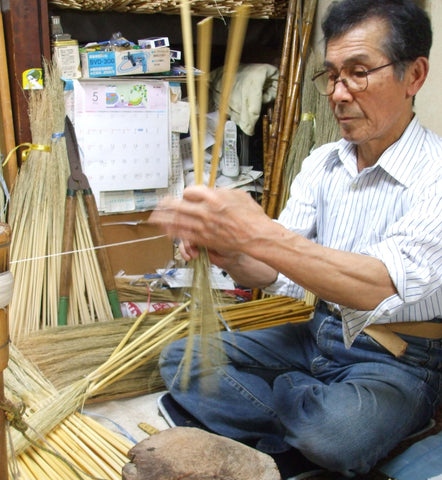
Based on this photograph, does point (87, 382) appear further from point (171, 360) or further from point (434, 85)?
point (434, 85)

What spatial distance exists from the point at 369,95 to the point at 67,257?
1485 millimetres

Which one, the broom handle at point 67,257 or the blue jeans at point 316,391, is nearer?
the blue jeans at point 316,391

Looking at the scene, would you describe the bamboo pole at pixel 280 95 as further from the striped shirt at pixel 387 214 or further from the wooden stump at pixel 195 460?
the wooden stump at pixel 195 460

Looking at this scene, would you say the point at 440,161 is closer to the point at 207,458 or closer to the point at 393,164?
the point at 393,164

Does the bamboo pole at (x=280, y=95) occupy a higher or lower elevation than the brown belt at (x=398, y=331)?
higher

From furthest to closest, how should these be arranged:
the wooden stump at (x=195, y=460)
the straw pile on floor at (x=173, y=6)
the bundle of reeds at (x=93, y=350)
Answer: the straw pile on floor at (x=173, y=6) < the bundle of reeds at (x=93, y=350) < the wooden stump at (x=195, y=460)

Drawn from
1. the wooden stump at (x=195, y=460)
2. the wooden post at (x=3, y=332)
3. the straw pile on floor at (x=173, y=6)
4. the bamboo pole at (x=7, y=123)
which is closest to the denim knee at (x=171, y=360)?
the wooden stump at (x=195, y=460)

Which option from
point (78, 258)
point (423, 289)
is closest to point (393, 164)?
point (423, 289)

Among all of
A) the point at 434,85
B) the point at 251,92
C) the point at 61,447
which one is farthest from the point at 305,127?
the point at 61,447

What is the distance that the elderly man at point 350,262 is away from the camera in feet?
3.80

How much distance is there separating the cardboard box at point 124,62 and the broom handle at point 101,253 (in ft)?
1.97

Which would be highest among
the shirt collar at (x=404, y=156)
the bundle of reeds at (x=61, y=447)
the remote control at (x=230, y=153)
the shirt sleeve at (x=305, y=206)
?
the shirt collar at (x=404, y=156)

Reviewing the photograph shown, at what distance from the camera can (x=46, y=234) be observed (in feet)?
7.61

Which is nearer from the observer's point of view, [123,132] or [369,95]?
[369,95]
